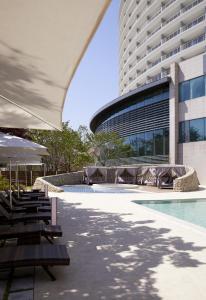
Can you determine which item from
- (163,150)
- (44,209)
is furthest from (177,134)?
(44,209)

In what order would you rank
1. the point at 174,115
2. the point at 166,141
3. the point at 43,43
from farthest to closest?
the point at 166,141
the point at 174,115
the point at 43,43

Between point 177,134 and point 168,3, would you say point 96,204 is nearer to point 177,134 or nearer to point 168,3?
point 177,134

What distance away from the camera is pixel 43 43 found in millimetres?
4113

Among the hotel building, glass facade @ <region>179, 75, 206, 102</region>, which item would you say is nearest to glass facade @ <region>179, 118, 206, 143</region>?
the hotel building

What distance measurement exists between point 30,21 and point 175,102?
29448 millimetres

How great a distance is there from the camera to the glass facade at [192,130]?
2934 centimetres

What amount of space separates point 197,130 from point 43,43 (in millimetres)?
27281

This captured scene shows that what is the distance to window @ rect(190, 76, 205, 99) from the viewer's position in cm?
2941

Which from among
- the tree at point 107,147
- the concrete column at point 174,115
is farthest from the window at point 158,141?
the tree at point 107,147

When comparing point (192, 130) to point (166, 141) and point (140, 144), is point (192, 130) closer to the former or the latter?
point (166, 141)

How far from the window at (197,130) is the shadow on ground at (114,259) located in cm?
2009

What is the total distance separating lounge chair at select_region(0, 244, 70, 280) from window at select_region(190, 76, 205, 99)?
2621 cm

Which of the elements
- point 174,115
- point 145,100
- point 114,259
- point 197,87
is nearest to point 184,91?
point 197,87

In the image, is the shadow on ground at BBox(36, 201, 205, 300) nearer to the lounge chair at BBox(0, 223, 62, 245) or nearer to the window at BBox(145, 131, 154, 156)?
the lounge chair at BBox(0, 223, 62, 245)
